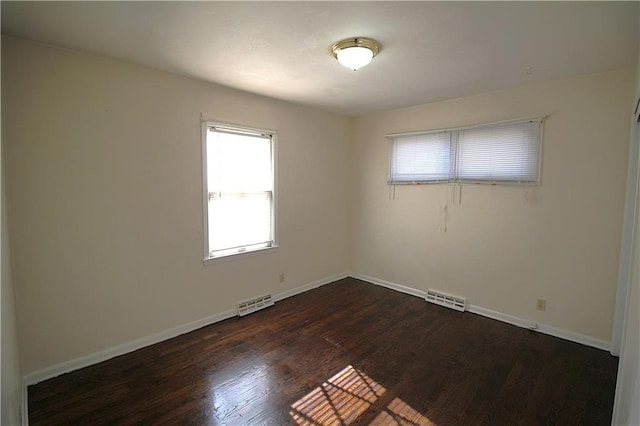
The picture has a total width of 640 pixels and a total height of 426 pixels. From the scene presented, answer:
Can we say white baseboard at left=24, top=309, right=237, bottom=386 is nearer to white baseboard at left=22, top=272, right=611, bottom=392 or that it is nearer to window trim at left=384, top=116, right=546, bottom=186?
white baseboard at left=22, top=272, right=611, bottom=392

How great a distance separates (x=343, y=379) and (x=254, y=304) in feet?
5.23

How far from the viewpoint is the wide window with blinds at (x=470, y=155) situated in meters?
3.26

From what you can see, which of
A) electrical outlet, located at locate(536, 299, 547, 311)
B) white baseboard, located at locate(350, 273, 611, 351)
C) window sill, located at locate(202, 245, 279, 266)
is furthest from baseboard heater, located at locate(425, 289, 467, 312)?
window sill, located at locate(202, 245, 279, 266)

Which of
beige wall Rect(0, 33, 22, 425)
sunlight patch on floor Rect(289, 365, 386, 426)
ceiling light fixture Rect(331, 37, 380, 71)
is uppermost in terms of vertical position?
ceiling light fixture Rect(331, 37, 380, 71)

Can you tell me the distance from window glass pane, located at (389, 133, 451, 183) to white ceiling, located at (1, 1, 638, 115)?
0.93 metres

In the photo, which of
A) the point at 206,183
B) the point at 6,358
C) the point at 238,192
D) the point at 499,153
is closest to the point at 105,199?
the point at 206,183

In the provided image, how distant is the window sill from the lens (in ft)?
11.0

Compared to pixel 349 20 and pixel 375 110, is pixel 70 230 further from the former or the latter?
pixel 375 110

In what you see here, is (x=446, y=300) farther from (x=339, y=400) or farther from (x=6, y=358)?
(x=6, y=358)

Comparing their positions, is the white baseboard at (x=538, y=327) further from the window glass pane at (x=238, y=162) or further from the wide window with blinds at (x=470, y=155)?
the window glass pane at (x=238, y=162)

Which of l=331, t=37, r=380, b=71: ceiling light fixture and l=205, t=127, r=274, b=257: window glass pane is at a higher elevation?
l=331, t=37, r=380, b=71: ceiling light fixture

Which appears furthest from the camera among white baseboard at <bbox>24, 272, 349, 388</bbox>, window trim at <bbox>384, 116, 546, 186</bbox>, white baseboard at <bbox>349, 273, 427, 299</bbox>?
white baseboard at <bbox>349, 273, 427, 299</bbox>

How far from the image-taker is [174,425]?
199cm

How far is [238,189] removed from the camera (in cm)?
356
